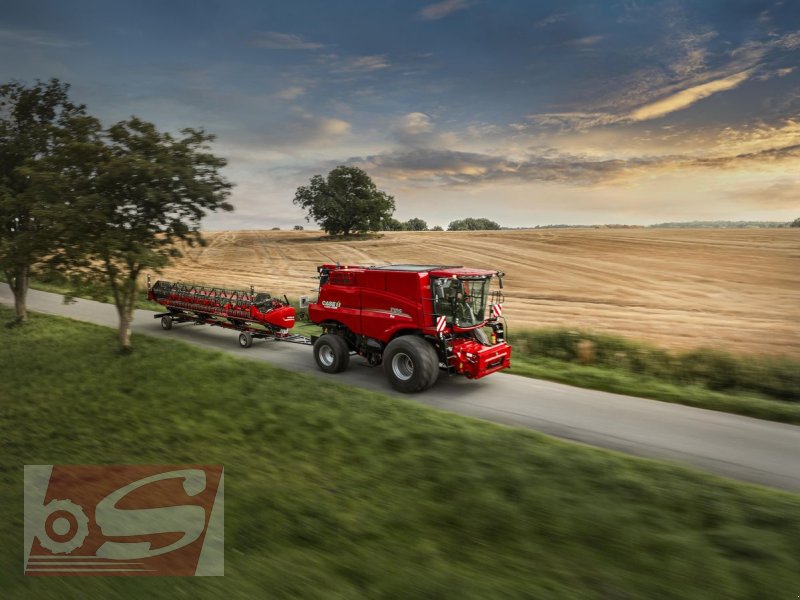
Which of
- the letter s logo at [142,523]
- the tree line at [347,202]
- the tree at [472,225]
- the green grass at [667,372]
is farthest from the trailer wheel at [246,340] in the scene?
the tree at [472,225]

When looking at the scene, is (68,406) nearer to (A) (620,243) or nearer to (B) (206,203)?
(B) (206,203)

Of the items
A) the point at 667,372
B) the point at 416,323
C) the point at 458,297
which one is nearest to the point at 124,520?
the point at 416,323

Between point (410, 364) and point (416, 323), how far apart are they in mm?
896

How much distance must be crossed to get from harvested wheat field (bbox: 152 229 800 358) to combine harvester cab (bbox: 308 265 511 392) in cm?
663

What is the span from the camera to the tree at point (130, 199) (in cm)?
1116

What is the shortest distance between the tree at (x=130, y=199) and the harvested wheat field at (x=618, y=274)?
29.8 feet

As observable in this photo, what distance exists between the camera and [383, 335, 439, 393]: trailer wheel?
Result: 9562 millimetres

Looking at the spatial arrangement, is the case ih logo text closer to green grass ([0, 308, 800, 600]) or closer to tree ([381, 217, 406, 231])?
green grass ([0, 308, 800, 600])

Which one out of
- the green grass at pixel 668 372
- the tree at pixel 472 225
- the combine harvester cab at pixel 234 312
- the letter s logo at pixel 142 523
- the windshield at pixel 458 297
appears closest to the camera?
the letter s logo at pixel 142 523

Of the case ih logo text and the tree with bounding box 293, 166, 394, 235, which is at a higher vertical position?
the tree with bounding box 293, 166, 394, 235

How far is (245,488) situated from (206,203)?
8686mm

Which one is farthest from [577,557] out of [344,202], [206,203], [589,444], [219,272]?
[344,202]

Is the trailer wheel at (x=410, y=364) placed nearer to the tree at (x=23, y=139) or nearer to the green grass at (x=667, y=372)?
the green grass at (x=667, y=372)

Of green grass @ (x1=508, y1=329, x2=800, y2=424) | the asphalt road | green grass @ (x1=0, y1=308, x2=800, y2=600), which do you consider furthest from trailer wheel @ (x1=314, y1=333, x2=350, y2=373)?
green grass @ (x1=508, y1=329, x2=800, y2=424)
